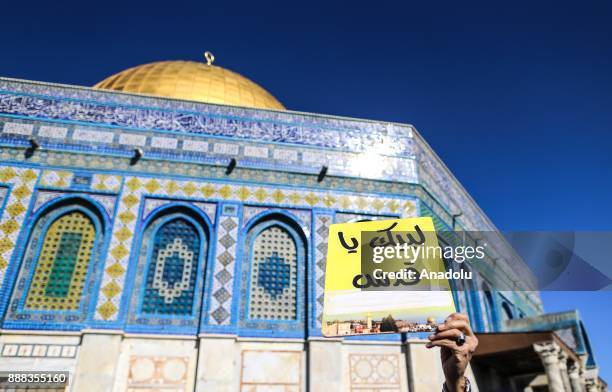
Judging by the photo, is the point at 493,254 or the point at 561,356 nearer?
the point at 561,356

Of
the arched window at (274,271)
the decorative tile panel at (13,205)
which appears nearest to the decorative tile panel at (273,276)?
the arched window at (274,271)

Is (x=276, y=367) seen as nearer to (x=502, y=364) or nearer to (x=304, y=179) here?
(x=304, y=179)

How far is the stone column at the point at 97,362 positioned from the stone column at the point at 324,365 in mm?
3523

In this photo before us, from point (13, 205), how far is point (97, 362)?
3.71 meters

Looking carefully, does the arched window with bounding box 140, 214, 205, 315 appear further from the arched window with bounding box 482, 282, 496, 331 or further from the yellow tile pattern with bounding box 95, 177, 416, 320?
the arched window with bounding box 482, 282, 496, 331

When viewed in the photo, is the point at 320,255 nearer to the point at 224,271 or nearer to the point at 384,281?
the point at 224,271

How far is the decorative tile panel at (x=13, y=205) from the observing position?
358 inches

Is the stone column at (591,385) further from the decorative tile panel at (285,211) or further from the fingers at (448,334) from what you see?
the fingers at (448,334)

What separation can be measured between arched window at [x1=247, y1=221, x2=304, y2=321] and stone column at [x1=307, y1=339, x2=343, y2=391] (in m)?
0.80

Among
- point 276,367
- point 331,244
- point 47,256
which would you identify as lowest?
point 331,244

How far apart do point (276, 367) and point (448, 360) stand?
7458mm

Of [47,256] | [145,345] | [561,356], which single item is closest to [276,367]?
[145,345]

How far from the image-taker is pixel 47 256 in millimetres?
9367

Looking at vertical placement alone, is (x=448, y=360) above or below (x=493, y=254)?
below
